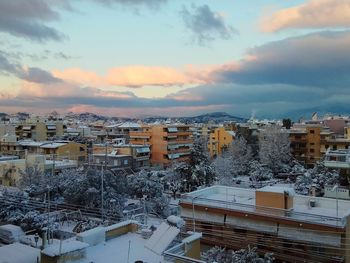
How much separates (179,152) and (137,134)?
480 cm

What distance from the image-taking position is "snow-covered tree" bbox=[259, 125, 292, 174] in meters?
35.9

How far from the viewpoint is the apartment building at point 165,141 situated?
40.2 meters

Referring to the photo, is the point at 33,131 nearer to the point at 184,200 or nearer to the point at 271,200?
the point at 184,200

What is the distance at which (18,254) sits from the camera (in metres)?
5.59

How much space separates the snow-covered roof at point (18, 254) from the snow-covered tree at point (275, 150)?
3171 centimetres

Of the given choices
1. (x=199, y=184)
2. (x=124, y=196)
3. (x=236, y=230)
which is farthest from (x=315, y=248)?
(x=199, y=184)

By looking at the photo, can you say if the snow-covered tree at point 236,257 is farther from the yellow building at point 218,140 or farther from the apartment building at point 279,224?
the yellow building at point 218,140

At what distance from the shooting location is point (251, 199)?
13.6 m

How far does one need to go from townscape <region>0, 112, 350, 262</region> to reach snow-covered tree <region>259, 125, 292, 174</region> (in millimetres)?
99

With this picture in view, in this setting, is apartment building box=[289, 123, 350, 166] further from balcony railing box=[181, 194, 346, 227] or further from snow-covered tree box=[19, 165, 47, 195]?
balcony railing box=[181, 194, 346, 227]

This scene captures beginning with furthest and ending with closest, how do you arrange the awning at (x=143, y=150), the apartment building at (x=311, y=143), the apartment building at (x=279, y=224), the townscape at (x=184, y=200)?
the apartment building at (x=311, y=143) < the awning at (x=143, y=150) < the apartment building at (x=279, y=224) < the townscape at (x=184, y=200)

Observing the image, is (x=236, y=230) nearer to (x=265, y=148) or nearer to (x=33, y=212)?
(x=33, y=212)

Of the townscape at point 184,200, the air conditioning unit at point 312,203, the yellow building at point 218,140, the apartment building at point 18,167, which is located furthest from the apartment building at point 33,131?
the air conditioning unit at point 312,203

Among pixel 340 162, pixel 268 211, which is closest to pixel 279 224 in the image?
pixel 268 211
